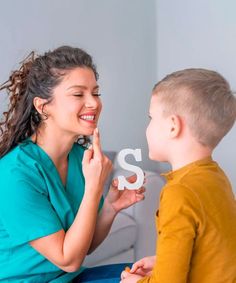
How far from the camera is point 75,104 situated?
1.18 metres

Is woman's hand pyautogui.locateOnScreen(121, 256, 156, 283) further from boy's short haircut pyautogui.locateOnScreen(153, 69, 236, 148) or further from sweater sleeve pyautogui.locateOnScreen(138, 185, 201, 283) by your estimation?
boy's short haircut pyautogui.locateOnScreen(153, 69, 236, 148)

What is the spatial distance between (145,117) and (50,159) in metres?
1.87

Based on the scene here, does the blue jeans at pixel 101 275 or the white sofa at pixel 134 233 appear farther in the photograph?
the white sofa at pixel 134 233

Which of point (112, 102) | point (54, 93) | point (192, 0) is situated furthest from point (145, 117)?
point (54, 93)

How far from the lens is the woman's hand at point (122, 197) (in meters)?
1.24

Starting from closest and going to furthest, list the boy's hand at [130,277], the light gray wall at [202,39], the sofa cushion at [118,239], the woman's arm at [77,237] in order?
the boy's hand at [130,277] → the woman's arm at [77,237] → the sofa cushion at [118,239] → the light gray wall at [202,39]

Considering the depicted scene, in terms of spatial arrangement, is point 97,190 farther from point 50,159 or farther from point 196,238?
point 196,238

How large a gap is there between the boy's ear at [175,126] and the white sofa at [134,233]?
114cm

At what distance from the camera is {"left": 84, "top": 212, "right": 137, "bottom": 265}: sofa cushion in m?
1.87

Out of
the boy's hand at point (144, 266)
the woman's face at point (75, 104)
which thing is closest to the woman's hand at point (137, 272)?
the boy's hand at point (144, 266)

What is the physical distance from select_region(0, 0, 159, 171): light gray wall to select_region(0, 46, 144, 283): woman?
991mm

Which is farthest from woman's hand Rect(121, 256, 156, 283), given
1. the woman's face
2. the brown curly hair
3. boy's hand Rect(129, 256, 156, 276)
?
the brown curly hair

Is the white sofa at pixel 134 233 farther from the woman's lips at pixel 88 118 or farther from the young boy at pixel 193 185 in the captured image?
the young boy at pixel 193 185

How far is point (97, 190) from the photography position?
3.50 feet
